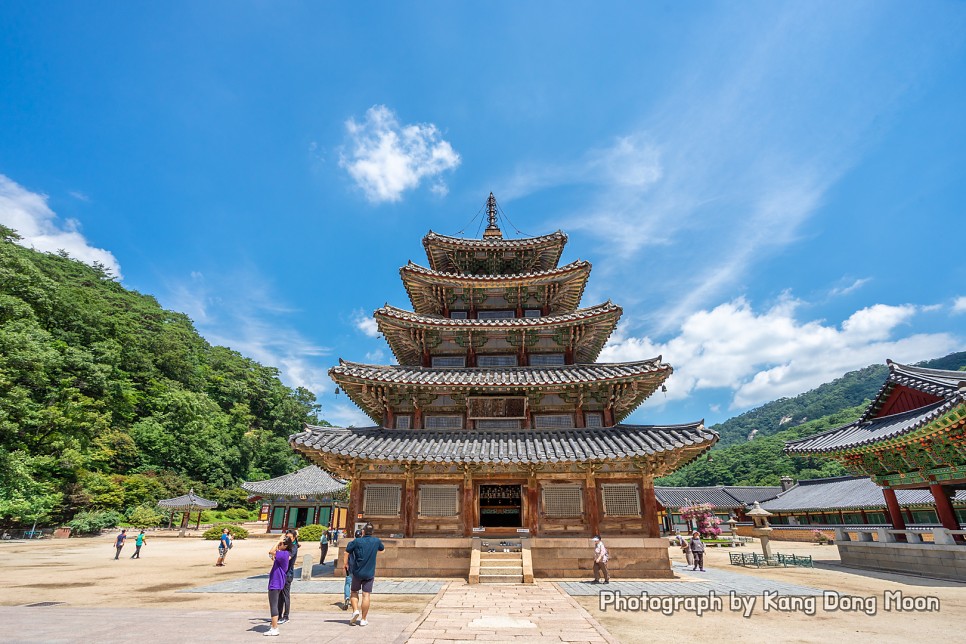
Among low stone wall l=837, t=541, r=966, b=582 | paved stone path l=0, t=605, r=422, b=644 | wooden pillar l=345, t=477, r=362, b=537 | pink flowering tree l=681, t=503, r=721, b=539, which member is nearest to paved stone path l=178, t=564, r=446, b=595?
wooden pillar l=345, t=477, r=362, b=537

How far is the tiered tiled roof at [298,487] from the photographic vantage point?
4694 centimetres

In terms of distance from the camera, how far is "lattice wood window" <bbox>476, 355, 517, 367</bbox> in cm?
2125

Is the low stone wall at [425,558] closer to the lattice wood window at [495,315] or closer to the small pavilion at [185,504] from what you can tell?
the lattice wood window at [495,315]

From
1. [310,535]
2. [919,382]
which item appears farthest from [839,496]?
[310,535]

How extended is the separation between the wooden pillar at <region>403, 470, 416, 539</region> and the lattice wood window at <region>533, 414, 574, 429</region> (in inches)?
226

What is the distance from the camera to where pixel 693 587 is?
1441cm

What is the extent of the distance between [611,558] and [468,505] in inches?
219

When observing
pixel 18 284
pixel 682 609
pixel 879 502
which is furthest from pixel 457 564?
pixel 18 284

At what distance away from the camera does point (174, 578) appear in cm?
1816

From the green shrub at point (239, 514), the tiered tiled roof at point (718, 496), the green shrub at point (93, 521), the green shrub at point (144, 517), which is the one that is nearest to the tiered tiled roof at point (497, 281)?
the green shrub at point (93, 521)

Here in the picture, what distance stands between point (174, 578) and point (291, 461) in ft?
194

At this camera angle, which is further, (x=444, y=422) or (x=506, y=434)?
(x=444, y=422)

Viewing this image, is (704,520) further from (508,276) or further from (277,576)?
(277,576)

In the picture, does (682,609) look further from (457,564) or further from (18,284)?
(18,284)
